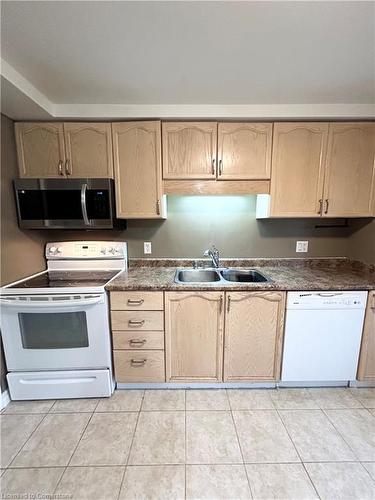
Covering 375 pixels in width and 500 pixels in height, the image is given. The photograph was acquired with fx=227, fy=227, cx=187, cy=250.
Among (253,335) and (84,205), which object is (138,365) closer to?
(253,335)

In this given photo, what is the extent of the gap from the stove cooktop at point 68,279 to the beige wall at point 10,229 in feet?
0.41

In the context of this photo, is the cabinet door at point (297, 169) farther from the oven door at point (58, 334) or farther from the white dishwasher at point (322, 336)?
the oven door at point (58, 334)

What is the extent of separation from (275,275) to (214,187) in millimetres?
946

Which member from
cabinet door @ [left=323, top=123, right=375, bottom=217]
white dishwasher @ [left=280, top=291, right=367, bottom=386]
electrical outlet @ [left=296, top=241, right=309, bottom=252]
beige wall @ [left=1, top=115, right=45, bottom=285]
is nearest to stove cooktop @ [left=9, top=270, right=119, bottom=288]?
beige wall @ [left=1, top=115, right=45, bottom=285]

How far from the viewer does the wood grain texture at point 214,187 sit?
196cm

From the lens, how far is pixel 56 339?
1754 mm

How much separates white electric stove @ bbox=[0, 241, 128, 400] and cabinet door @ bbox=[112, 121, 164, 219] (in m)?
0.72

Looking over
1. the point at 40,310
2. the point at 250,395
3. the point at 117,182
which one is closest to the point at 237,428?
the point at 250,395

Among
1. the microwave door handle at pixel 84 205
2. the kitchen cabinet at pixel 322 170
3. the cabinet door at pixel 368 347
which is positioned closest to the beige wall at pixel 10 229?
the microwave door handle at pixel 84 205

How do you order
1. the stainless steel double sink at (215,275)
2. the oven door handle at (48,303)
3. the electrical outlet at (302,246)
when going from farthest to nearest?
the electrical outlet at (302,246)
the stainless steel double sink at (215,275)
the oven door handle at (48,303)

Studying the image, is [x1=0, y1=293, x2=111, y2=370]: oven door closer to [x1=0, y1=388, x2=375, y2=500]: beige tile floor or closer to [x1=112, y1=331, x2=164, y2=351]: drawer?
[x1=112, y1=331, x2=164, y2=351]: drawer

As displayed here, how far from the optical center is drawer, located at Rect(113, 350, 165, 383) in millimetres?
1863

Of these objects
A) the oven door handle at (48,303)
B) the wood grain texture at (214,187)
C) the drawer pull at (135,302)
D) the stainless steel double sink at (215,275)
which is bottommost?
the drawer pull at (135,302)

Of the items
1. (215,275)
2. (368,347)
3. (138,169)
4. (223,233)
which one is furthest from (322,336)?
(138,169)
